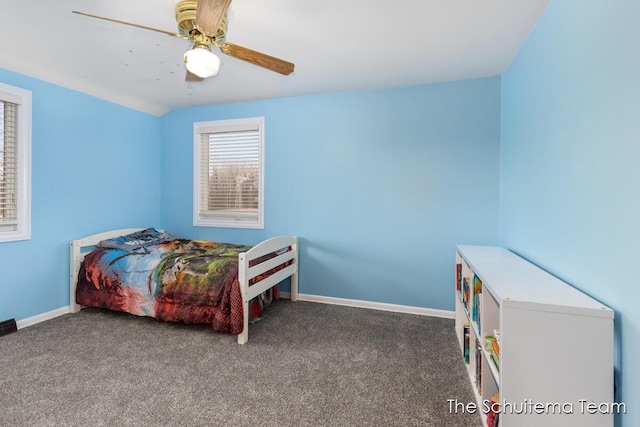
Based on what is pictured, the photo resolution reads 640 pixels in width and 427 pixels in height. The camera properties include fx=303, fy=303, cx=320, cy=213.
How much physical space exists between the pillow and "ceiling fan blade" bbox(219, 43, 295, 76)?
2197 mm

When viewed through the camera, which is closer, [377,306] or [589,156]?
[589,156]

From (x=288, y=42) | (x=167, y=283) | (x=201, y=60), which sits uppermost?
(x=288, y=42)

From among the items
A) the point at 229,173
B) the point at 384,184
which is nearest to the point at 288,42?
the point at 384,184

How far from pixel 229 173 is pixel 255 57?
2019 mm

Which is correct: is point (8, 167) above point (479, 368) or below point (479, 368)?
above

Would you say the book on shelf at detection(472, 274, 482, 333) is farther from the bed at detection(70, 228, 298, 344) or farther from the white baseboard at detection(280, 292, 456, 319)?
the bed at detection(70, 228, 298, 344)

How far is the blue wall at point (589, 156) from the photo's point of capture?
1.05m

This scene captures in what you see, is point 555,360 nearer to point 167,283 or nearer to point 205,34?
point 205,34

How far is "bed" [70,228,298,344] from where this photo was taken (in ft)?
7.70

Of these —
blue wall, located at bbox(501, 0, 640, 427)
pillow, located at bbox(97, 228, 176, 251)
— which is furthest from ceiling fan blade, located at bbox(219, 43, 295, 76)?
pillow, located at bbox(97, 228, 176, 251)

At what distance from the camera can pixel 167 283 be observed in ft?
8.36

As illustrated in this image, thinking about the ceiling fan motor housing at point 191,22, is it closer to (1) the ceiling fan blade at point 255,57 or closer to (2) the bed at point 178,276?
(1) the ceiling fan blade at point 255,57

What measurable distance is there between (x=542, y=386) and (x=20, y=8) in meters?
3.29

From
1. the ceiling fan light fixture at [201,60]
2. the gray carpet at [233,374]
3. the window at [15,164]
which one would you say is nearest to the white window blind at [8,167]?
the window at [15,164]
